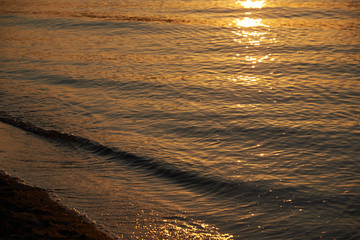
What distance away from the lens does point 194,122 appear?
31.0ft

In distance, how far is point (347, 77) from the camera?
1185cm

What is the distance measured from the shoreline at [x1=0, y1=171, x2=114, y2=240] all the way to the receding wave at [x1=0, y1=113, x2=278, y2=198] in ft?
6.41

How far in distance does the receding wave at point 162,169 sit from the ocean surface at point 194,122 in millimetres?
31

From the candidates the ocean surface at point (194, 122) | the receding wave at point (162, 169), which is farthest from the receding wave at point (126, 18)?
the receding wave at point (162, 169)

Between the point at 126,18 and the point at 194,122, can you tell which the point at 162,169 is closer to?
the point at 194,122

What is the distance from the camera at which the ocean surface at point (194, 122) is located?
19.7 ft

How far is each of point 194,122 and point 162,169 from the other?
7.59ft

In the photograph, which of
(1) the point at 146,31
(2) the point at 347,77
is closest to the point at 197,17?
(1) the point at 146,31

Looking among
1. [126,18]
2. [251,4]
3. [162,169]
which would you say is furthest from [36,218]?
[251,4]

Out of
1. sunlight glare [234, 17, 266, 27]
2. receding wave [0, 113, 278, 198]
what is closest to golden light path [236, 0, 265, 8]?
sunlight glare [234, 17, 266, 27]

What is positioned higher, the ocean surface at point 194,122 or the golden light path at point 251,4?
the golden light path at point 251,4

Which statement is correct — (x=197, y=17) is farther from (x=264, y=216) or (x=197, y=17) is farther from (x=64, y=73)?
(x=264, y=216)

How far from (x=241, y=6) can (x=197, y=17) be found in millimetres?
3433

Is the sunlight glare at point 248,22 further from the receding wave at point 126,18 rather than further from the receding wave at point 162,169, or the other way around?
the receding wave at point 162,169
